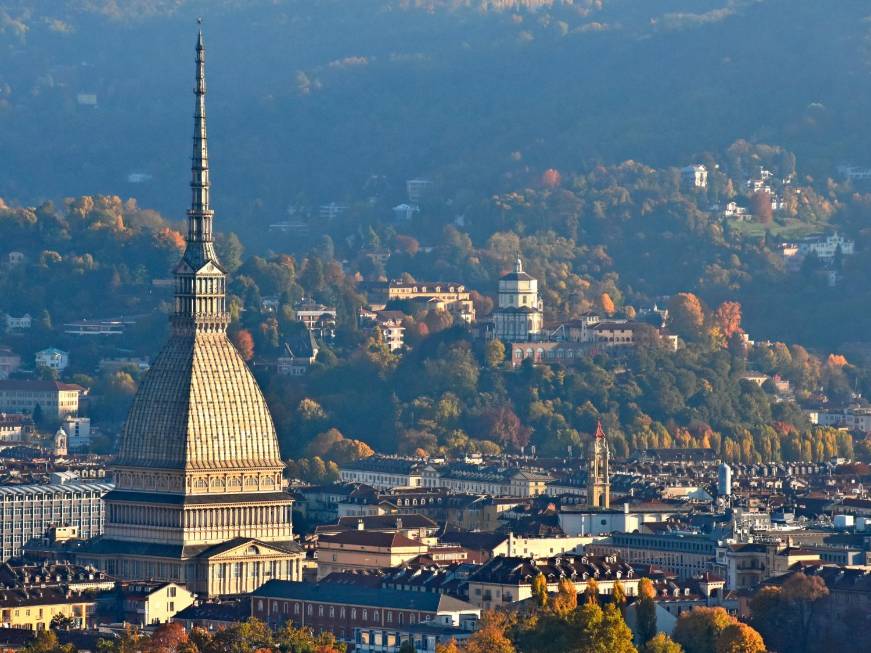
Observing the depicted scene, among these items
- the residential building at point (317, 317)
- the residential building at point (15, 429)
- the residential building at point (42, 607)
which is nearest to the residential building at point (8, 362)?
the residential building at point (317, 317)

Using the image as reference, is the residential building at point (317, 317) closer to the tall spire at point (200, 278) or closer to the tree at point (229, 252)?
the tree at point (229, 252)

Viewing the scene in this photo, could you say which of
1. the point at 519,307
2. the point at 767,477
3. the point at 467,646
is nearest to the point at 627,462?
the point at 767,477

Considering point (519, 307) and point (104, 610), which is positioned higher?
point (519, 307)

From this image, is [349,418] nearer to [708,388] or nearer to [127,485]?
[708,388]

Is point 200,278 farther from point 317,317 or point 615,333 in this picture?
point 317,317

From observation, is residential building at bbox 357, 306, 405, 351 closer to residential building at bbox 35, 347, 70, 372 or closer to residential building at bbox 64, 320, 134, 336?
residential building at bbox 64, 320, 134, 336

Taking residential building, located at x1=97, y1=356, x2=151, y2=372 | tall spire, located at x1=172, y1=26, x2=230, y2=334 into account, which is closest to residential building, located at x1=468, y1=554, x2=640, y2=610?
tall spire, located at x1=172, y1=26, x2=230, y2=334
